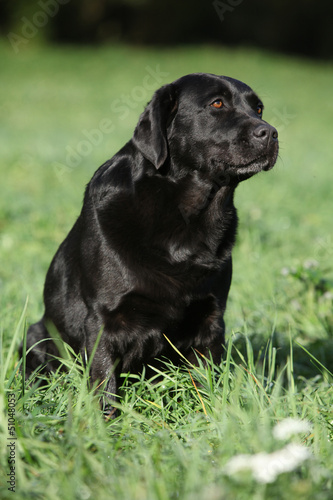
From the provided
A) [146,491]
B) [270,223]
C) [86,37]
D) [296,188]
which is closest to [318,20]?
[86,37]

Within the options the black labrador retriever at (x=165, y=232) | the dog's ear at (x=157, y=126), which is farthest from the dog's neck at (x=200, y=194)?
the dog's ear at (x=157, y=126)

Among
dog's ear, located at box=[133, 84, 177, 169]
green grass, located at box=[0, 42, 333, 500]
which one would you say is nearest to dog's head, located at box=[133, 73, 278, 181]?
dog's ear, located at box=[133, 84, 177, 169]

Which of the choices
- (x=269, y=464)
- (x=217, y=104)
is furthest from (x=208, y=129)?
(x=269, y=464)

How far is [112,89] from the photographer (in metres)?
19.5

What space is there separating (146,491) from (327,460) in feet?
1.82

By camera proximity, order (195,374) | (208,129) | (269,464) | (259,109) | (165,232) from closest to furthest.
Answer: (269,464) → (195,374) → (165,232) → (208,129) → (259,109)

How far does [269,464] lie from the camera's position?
138 centimetres

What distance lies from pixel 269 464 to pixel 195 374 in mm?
904

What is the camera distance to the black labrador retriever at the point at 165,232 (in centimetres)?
240

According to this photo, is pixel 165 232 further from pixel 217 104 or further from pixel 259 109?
pixel 259 109

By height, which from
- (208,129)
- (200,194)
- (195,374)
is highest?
(208,129)

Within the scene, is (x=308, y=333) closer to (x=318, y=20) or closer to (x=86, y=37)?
(x=86, y=37)

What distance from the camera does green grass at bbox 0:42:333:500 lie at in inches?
59.3

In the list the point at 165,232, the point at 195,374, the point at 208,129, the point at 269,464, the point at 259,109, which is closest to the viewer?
the point at 269,464
